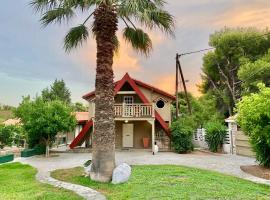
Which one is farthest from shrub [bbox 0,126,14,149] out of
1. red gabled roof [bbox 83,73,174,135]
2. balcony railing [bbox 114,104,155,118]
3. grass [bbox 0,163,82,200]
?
grass [bbox 0,163,82,200]

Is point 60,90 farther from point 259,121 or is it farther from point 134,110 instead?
point 259,121

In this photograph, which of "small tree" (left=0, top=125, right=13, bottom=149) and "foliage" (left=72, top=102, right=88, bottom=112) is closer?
"small tree" (left=0, top=125, right=13, bottom=149)

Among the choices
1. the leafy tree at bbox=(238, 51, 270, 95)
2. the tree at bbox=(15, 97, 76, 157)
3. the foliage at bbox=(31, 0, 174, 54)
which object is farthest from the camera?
the leafy tree at bbox=(238, 51, 270, 95)

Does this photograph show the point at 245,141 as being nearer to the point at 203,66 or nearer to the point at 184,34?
the point at 184,34

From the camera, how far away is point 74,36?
16016 millimetres

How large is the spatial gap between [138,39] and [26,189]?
346 inches

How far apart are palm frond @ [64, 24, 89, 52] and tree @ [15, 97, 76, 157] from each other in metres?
8.70

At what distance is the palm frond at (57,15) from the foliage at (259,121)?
31.5ft

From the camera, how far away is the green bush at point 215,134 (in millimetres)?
25234

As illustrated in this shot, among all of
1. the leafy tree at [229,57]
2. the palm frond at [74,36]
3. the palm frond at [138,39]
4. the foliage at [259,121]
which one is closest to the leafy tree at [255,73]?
the leafy tree at [229,57]

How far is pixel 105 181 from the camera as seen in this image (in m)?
13.1

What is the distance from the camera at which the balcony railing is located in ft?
86.0

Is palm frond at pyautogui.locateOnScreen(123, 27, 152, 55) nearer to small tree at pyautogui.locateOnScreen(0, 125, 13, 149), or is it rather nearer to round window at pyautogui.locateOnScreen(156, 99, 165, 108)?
round window at pyautogui.locateOnScreen(156, 99, 165, 108)

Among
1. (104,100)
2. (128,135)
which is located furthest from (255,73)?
(104,100)
